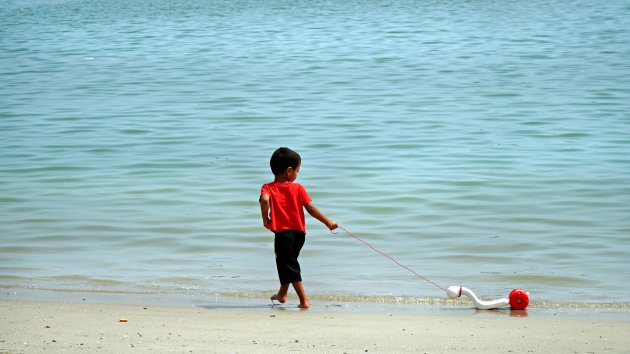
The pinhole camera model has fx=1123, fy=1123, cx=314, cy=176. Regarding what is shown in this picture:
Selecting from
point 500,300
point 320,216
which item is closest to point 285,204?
point 320,216

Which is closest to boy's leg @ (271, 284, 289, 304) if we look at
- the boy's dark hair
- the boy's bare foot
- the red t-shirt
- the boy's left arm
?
A: the boy's bare foot

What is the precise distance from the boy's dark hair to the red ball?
1.45 metres

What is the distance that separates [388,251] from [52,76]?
16608mm

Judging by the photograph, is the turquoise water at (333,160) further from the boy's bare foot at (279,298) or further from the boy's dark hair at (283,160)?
the boy's dark hair at (283,160)

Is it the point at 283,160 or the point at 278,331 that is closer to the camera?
the point at 278,331

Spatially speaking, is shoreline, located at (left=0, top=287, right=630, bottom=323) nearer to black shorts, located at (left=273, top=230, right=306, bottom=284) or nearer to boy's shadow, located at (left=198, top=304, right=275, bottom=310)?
boy's shadow, located at (left=198, top=304, right=275, bottom=310)

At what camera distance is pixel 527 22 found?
32.4 m

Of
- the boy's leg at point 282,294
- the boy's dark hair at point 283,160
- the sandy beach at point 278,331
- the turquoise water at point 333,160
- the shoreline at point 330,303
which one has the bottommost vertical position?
the turquoise water at point 333,160

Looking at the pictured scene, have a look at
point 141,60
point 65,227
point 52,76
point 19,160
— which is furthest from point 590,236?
point 141,60

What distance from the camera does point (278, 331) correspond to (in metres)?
5.47

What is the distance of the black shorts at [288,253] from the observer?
6480mm

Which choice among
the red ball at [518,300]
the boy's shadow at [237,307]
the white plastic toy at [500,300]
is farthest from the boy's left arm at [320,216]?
the red ball at [518,300]

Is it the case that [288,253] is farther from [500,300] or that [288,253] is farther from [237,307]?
[500,300]

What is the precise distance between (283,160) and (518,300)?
5.13ft
